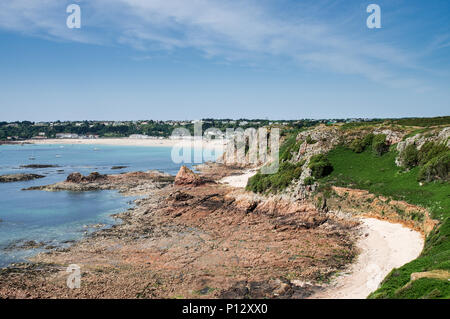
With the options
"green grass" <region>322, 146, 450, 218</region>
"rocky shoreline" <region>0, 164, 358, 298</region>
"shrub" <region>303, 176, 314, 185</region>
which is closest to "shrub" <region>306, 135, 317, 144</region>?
"green grass" <region>322, 146, 450, 218</region>

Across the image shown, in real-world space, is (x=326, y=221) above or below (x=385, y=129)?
below

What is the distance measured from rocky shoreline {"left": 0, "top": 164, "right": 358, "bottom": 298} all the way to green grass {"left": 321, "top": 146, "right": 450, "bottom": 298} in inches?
191

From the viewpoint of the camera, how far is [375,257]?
77.2ft

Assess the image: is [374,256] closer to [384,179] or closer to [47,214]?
[384,179]

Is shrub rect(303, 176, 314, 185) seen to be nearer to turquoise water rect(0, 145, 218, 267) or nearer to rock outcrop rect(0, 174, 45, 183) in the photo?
turquoise water rect(0, 145, 218, 267)

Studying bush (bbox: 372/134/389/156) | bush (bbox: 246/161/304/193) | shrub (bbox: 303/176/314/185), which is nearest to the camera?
shrub (bbox: 303/176/314/185)

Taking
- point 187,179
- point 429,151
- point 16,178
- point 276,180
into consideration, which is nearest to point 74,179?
point 16,178

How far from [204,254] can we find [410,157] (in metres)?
23.4

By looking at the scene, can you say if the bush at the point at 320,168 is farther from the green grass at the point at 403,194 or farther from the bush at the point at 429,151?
the bush at the point at 429,151

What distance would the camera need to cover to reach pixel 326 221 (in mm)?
32125

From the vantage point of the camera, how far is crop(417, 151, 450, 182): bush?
28223 millimetres

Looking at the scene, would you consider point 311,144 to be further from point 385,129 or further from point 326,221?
point 326,221
